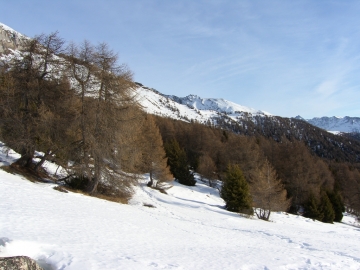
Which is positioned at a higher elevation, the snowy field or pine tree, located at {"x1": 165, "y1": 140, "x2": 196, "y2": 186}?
pine tree, located at {"x1": 165, "y1": 140, "x2": 196, "y2": 186}

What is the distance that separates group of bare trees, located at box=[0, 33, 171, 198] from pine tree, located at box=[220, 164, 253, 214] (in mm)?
14730

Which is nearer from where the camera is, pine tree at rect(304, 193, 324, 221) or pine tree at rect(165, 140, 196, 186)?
pine tree at rect(304, 193, 324, 221)

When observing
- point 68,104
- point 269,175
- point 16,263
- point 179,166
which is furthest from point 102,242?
point 179,166

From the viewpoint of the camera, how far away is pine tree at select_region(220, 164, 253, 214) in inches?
1027

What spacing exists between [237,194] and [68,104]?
1914 centimetres

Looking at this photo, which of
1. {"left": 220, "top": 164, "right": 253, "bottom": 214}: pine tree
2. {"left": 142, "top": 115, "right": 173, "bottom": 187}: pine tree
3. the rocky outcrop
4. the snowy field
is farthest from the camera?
{"left": 142, "top": 115, "right": 173, "bottom": 187}: pine tree

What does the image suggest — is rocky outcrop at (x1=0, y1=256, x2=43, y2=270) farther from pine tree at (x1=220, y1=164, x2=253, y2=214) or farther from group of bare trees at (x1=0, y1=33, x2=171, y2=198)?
pine tree at (x1=220, y1=164, x2=253, y2=214)

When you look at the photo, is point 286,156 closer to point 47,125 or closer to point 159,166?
point 159,166

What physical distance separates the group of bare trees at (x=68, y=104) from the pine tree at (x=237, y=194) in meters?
14.7

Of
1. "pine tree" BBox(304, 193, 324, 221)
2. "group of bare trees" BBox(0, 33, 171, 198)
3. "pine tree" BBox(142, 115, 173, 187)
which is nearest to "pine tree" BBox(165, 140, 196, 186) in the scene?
"pine tree" BBox(142, 115, 173, 187)

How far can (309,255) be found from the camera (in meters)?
9.24

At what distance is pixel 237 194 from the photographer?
26.5 meters

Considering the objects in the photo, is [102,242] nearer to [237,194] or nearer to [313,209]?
[237,194]

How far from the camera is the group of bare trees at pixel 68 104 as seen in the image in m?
14.7
